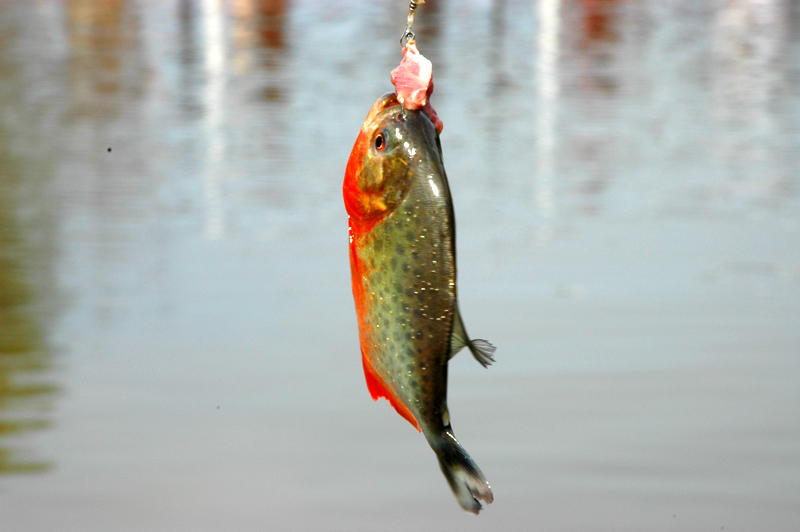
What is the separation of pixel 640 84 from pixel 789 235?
9142mm

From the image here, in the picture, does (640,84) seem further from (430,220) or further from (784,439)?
(430,220)

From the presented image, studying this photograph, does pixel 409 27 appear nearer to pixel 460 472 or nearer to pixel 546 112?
pixel 460 472

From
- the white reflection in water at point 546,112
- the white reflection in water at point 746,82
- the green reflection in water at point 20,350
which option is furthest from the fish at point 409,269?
the white reflection in water at point 746,82

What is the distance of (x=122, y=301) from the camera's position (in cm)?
980

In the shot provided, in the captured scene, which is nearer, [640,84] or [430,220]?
[430,220]

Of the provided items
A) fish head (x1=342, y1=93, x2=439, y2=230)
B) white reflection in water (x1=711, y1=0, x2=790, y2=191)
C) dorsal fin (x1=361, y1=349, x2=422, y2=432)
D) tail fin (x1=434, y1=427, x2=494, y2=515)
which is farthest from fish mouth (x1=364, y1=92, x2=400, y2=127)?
white reflection in water (x1=711, y1=0, x2=790, y2=191)

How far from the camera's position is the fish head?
7.48ft

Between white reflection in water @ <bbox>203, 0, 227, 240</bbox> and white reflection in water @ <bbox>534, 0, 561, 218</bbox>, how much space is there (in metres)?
3.30

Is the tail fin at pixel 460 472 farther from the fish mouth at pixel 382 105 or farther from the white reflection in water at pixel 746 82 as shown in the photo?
the white reflection in water at pixel 746 82

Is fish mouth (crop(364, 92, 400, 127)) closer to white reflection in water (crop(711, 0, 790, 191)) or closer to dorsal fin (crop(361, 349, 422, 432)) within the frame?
dorsal fin (crop(361, 349, 422, 432))

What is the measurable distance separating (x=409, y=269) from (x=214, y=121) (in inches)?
601

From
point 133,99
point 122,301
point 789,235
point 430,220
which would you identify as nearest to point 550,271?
point 789,235

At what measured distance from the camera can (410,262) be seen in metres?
2.26

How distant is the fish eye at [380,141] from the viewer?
231cm
